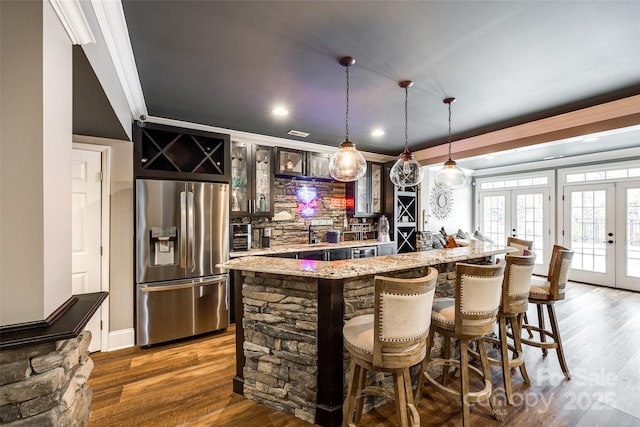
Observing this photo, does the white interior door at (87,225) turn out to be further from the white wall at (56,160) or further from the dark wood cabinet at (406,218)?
the dark wood cabinet at (406,218)

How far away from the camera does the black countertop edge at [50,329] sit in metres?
0.95

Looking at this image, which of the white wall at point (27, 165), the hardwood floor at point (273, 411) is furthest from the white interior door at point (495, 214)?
the white wall at point (27, 165)

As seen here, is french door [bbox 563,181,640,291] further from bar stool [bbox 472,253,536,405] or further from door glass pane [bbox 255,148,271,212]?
door glass pane [bbox 255,148,271,212]

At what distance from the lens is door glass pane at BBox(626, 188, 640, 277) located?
5211 millimetres

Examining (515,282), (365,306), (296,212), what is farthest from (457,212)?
(365,306)

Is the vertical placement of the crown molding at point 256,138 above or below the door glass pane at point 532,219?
above

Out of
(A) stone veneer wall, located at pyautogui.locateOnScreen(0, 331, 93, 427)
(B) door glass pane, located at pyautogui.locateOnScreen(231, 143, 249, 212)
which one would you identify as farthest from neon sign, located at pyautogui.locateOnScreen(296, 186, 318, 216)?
(A) stone veneer wall, located at pyautogui.locateOnScreen(0, 331, 93, 427)

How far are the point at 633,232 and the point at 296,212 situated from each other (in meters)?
6.27

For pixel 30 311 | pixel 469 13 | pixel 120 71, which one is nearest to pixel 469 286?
pixel 469 13

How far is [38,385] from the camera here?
100cm

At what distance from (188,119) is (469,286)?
3585 mm

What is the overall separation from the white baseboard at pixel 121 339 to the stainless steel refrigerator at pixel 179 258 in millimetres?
118

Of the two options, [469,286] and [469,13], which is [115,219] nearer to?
[469,286]

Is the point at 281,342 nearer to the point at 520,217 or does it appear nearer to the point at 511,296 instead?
the point at 511,296
